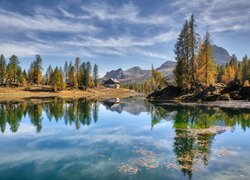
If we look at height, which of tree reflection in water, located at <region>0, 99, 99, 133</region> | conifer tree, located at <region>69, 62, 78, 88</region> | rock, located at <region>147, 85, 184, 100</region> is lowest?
tree reflection in water, located at <region>0, 99, 99, 133</region>

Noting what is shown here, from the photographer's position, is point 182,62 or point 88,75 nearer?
point 182,62

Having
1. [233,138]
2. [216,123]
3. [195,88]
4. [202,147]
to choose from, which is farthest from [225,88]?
[202,147]

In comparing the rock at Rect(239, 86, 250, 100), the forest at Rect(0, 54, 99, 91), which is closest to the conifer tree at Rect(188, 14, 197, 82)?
the rock at Rect(239, 86, 250, 100)

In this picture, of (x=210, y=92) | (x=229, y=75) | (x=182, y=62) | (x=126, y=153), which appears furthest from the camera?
(x=229, y=75)

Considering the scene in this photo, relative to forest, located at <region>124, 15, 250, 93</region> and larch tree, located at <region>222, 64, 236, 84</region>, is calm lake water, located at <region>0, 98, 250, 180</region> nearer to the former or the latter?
forest, located at <region>124, 15, 250, 93</region>

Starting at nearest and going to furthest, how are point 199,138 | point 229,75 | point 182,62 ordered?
point 199,138 < point 182,62 < point 229,75

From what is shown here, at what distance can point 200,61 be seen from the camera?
83.9 meters

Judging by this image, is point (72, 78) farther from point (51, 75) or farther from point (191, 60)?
point (191, 60)

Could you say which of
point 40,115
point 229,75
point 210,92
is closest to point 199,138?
point 40,115

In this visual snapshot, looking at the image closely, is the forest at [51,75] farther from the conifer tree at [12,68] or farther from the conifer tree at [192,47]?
the conifer tree at [192,47]

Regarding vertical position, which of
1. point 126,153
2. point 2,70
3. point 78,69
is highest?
point 78,69

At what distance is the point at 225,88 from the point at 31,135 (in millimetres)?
65722

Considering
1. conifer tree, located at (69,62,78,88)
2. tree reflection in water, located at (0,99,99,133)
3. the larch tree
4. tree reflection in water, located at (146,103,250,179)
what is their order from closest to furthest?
tree reflection in water, located at (146,103,250,179) < tree reflection in water, located at (0,99,99,133) < the larch tree < conifer tree, located at (69,62,78,88)

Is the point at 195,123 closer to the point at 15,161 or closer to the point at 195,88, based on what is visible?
the point at 15,161
